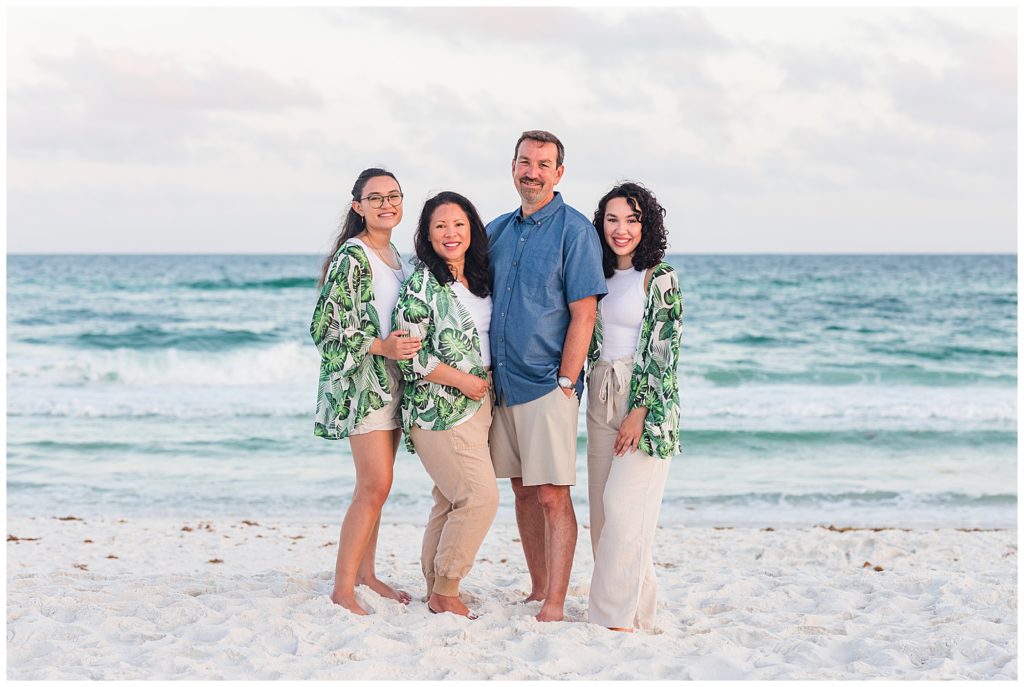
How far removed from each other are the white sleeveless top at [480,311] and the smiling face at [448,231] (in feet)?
0.46

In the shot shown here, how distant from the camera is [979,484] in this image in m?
9.18

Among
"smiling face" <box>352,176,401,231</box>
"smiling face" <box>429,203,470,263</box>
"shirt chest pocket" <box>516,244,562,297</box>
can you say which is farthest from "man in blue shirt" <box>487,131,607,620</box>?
"smiling face" <box>352,176,401,231</box>

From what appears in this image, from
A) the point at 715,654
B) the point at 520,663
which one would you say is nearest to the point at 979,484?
the point at 715,654

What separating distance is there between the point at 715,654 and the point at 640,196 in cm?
192

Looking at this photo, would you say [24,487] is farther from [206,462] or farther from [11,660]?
[11,660]

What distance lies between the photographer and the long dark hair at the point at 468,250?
421cm

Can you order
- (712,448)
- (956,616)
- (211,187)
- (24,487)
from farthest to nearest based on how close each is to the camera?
(211,187), (712,448), (24,487), (956,616)

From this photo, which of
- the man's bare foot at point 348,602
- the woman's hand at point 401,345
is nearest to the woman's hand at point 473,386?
the woman's hand at point 401,345

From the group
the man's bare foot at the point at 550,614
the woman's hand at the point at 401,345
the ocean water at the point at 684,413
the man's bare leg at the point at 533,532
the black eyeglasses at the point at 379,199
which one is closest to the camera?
the woman's hand at the point at 401,345

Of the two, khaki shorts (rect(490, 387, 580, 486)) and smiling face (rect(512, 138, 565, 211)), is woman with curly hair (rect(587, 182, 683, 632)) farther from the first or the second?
smiling face (rect(512, 138, 565, 211))

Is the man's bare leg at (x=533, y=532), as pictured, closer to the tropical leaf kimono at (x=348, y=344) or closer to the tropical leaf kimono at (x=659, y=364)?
the tropical leaf kimono at (x=659, y=364)

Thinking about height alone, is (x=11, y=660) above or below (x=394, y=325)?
below

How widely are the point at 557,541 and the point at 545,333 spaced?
943 mm

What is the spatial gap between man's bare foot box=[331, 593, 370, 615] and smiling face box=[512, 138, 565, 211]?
1935mm
